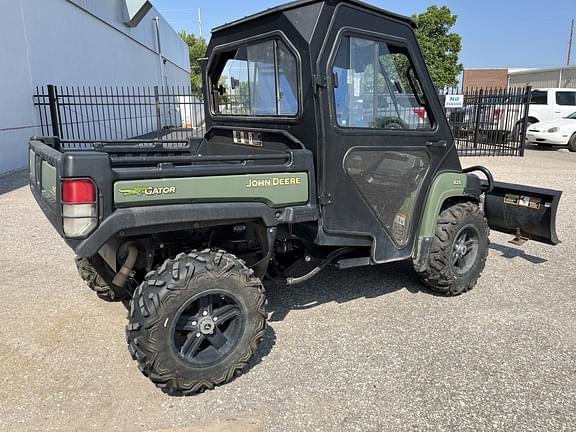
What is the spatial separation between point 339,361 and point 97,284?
6.95 feet

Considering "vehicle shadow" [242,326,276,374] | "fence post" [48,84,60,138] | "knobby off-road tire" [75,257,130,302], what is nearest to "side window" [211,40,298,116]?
"vehicle shadow" [242,326,276,374]

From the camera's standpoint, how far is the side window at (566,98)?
1656 centimetres

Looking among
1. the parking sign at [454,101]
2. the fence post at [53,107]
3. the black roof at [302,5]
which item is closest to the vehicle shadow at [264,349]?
the black roof at [302,5]

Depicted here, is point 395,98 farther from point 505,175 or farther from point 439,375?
point 505,175

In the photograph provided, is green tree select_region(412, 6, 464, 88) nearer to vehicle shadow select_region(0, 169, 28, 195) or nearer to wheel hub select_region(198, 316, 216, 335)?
vehicle shadow select_region(0, 169, 28, 195)

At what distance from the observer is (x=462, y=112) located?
16.3 metres

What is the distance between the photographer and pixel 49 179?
2.94 meters

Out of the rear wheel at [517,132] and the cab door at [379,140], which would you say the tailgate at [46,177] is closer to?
the cab door at [379,140]

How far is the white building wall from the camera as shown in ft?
34.3

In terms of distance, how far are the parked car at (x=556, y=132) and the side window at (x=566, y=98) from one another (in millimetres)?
690

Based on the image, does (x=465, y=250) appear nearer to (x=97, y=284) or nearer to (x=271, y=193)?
(x=271, y=193)

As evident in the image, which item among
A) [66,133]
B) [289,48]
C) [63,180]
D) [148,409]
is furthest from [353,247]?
[66,133]

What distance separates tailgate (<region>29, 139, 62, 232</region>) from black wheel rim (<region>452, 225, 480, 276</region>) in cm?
310

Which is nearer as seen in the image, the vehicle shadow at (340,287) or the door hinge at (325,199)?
the door hinge at (325,199)
